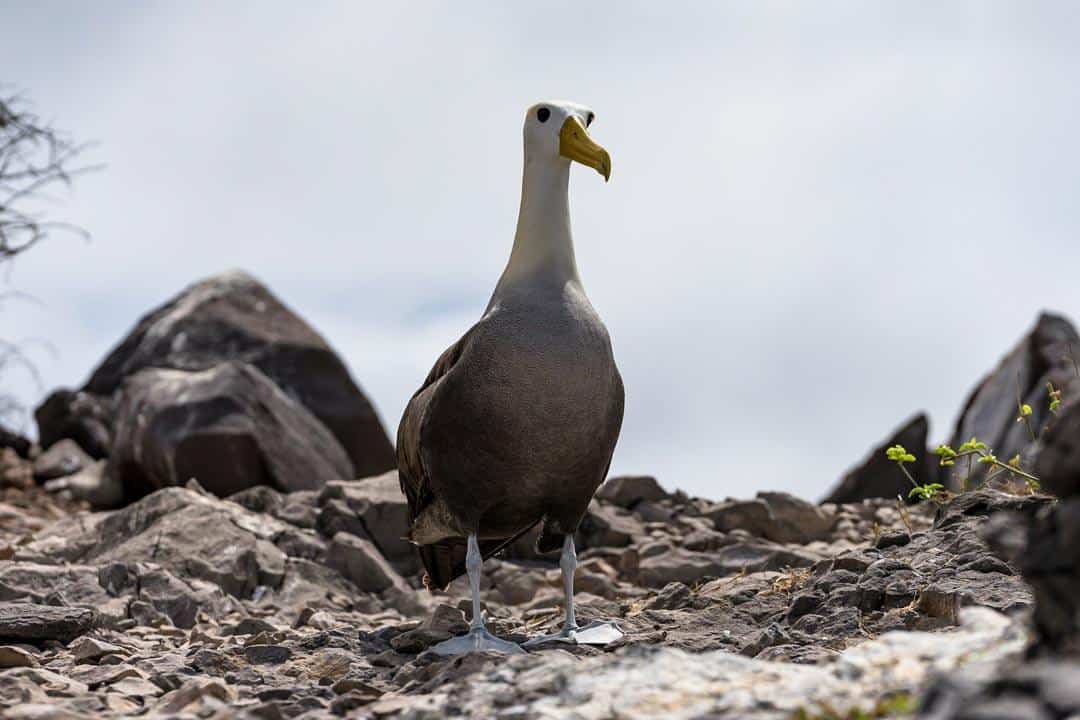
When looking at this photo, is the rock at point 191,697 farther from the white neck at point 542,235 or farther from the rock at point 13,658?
the white neck at point 542,235

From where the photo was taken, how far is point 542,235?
19.7ft

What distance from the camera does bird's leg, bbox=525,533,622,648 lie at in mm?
5527

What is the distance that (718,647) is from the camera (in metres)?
5.24

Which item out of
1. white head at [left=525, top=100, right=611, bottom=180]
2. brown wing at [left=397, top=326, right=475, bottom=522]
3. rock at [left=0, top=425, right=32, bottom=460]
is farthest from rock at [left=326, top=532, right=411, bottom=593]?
rock at [left=0, top=425, right=32, bottom=460]

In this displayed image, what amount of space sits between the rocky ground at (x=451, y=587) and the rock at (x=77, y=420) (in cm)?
35

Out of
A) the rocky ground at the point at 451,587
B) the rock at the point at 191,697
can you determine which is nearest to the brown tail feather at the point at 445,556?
the rocky ground at the point at 451,587

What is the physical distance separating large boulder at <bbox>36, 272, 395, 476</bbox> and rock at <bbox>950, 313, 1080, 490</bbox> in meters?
6.55

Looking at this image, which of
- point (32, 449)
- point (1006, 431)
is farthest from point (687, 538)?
point (32, 449)

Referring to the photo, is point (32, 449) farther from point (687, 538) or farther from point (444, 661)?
point (444, 661)

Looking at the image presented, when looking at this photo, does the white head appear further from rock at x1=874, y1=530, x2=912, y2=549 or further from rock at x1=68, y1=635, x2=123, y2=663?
rock at x1=68, y1=635, x2=123, y2=663

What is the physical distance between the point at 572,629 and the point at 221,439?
7.43 meters

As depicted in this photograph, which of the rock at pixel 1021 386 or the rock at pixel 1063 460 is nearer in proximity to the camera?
the rock at pixel 1063 460

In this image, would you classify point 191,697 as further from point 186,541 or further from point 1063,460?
point 186,541

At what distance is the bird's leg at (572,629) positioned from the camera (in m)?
5.53
